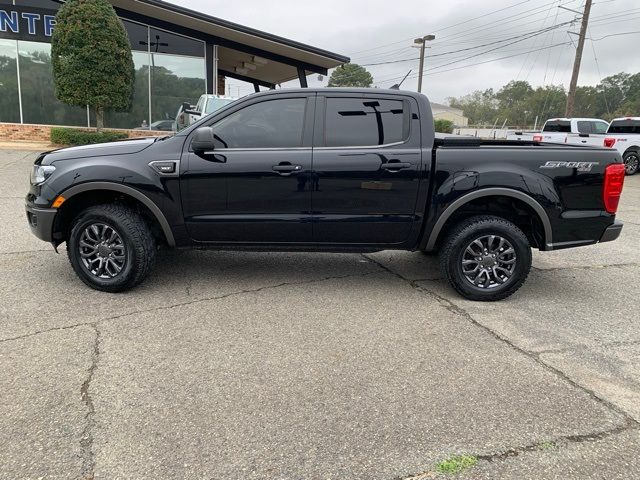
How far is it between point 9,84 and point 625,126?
859 inches

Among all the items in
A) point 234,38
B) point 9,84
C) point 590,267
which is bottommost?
point 590,267

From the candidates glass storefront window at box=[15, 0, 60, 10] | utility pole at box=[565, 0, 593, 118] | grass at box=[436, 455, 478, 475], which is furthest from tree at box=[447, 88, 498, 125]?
grass at box=[436, 455, 478, 475]

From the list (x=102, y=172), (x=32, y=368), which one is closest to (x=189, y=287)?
(x=102, y=172)

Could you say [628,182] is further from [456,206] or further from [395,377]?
[395,377]

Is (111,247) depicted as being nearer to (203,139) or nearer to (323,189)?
(203,139)

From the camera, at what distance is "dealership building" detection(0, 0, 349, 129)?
17172 mm

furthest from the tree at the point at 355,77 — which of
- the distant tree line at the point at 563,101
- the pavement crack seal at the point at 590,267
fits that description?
the pavement crack seal at the point at 590,267

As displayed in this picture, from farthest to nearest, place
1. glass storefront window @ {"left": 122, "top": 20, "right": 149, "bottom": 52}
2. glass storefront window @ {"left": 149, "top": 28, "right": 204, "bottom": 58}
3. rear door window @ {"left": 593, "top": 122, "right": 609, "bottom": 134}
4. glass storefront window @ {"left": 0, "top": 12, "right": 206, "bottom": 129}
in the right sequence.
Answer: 1. glass storefront window @ {"left": 149, "top": 28, "right": 204, "bottom": 58}
2. glass storefront window @ {"left": 122, "top": 20, "right": 149, "bottom": 52}
3. glass storefront window @ {"left": 0, "top": 12, "right": 206, "bottom": 129}
4. rear door window @ {"left": 593, "top": 122, "right": 609, "bottom": 134}

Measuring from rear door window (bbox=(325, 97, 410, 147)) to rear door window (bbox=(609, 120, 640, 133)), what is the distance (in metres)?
15.6

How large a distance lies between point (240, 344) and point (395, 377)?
114 centimetres

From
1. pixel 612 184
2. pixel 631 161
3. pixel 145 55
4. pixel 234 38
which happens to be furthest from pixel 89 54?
pixel 631 161

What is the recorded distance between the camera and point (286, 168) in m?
4.20

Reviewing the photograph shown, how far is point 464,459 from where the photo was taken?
2369mm

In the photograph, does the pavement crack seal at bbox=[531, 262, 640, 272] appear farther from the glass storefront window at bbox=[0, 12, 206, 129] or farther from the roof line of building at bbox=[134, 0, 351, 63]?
the glass storefront window at bbox=[0, 12, 206, 129]
